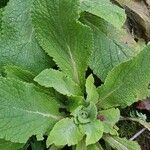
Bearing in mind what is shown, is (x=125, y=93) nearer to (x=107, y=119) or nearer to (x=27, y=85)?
(x=107, y=119)

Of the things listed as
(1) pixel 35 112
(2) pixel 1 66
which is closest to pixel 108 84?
(1) pixel 35 112

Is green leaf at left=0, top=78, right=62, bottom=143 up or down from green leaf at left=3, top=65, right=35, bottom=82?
down

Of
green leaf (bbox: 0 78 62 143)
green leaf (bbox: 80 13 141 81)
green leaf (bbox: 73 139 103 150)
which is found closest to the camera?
green leaf (bbox: 0 78 62 143)

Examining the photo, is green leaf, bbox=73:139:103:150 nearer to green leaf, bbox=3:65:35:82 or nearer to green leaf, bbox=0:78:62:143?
green leaf, bbox=0:78:62:143

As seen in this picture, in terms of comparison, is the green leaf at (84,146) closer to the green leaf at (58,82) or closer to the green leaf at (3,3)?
the green leaf at (58,82)

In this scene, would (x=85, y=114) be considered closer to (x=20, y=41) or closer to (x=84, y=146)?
(x=84, y=146)

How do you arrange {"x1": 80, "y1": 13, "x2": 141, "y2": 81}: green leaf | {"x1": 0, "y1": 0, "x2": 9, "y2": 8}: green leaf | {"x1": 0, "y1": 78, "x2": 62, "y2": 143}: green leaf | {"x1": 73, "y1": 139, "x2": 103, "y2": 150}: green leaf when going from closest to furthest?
{"x1": 0, "y1": 78, "x2": 62, "y2": 143}: green leaf < {"x1": 73, "y1": 139, "x2": 103, "y2": 150}: green leaf < {"x1": 80, "y1": 13, "x2": 141, "y2": 81}: green leaf < {"x1": 0, "y1": 0, "x2": 9, "y2": 8}: green leaf

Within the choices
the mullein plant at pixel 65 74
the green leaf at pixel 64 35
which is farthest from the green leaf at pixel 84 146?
the green leaf at pixel 64 35

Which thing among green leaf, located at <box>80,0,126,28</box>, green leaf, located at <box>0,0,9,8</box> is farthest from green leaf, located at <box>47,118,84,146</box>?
green leaf, located at <box>0,0,9,8</box>
